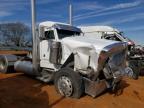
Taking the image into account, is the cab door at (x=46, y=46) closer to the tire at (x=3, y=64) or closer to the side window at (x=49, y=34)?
the side window at (x=49, y=34)

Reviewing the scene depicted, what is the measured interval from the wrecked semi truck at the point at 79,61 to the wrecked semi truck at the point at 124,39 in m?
4.60

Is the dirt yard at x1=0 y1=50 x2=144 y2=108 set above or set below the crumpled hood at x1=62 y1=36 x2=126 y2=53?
below

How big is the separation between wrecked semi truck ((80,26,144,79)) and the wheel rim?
618 centimetres

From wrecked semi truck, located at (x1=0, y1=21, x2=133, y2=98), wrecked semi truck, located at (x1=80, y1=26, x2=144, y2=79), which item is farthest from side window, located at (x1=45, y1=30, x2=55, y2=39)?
wrecked semi truck, located at (x1=80, y1=26, x2=144, y2=79)

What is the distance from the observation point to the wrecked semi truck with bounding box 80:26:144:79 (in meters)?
14.0

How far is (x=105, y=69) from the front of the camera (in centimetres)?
854

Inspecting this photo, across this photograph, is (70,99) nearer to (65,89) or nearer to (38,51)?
(65,89)

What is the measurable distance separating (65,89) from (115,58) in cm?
215

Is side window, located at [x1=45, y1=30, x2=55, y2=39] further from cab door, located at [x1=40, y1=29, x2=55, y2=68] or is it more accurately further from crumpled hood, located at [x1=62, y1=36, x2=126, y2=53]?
crumpled hood, located at [x1=62, y1=36, x2=126, y2=53]

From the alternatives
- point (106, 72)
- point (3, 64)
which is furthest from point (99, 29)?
point (106, 72)

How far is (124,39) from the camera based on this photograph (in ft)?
57.1

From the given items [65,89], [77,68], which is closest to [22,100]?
[65,89]

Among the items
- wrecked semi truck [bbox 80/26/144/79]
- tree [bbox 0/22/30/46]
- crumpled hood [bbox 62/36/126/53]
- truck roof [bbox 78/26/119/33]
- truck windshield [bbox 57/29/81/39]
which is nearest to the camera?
crumpled hood [bbox 62/36/126/53]

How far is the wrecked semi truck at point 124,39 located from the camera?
45.8ft
